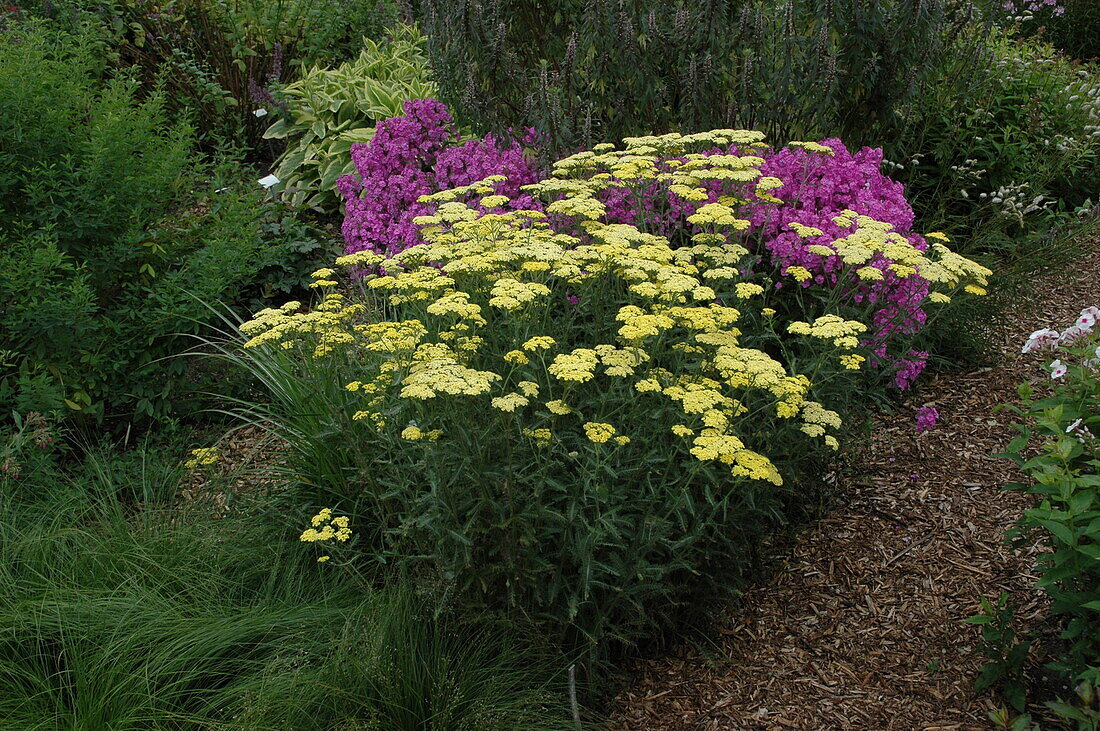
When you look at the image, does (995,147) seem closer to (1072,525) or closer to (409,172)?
(409,172)

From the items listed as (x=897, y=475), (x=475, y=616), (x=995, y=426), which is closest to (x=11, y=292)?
(x=475, y=616)

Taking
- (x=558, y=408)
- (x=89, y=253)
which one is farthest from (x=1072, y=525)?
(x=89, y=253)

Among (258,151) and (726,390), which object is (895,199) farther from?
(258,151)

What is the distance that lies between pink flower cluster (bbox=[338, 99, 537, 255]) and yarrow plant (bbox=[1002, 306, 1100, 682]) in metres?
2.81

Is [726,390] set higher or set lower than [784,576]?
higher

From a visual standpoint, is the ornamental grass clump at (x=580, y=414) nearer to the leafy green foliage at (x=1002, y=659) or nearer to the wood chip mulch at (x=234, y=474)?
the wood chip mulch at (x=234, y=474)

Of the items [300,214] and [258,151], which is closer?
[300,214]

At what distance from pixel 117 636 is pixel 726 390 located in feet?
7.10

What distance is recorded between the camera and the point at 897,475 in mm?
3758

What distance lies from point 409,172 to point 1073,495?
3949mm

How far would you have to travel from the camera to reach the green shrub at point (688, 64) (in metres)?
4.64

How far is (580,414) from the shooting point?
254 centimetres

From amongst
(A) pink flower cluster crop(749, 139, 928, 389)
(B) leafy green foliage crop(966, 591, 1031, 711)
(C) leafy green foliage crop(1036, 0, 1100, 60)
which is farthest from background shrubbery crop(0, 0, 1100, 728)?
(C) leafy green foliage crop(1036, 0, 1100, 60)

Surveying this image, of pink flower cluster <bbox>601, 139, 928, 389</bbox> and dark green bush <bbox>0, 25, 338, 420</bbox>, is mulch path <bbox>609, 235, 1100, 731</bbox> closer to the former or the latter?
pink flower cluster <bbox>601, 139, 928, 389</bbox>
